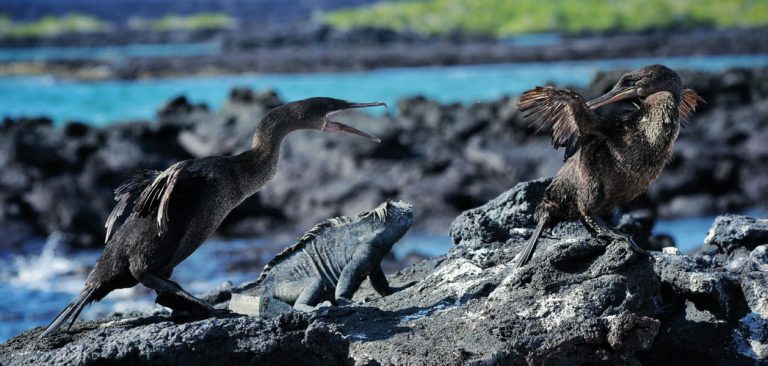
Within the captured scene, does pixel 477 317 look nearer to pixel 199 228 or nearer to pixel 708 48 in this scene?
pixel 199 228

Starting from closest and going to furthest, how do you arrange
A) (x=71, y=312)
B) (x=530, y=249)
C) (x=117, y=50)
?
1. (x=71, y=312)
2. (x=530, y=249)
3. (x=117, y=50)

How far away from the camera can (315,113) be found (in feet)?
20.5

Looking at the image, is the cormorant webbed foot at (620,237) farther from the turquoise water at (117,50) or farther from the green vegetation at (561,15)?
the turquoise water at (117,50)

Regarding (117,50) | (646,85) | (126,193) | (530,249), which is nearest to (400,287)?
(530,249)

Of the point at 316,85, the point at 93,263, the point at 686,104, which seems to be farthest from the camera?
the point at 316,85

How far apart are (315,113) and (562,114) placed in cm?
140

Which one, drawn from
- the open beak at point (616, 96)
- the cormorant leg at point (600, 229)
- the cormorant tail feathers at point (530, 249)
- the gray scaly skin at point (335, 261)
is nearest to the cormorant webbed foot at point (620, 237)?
the cormorant leg at point (600, 229)

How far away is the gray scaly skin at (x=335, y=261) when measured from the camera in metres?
6.66

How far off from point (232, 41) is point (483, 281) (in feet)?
196

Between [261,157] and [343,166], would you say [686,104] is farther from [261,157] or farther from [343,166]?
[343,166]

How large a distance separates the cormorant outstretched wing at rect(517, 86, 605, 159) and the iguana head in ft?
5.03

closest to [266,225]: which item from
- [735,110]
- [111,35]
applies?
[735,110]

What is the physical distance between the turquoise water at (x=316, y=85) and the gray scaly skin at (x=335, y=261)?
30438 mm

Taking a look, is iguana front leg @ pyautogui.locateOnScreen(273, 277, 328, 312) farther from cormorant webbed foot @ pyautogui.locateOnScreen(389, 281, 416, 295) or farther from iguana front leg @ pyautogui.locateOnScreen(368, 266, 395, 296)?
cormorant webbed foot @ pyautogui.locateOnScreen(389, 281, 416, 295)
